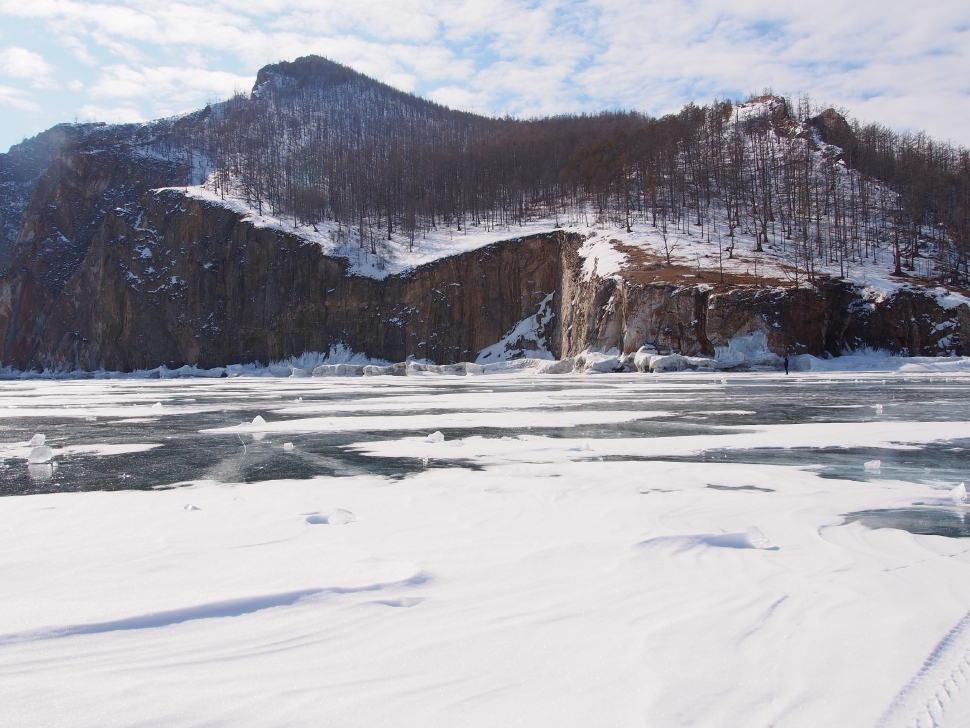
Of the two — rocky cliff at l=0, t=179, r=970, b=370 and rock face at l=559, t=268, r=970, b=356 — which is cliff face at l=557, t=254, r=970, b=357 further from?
rocky cliff at l=0, t=179, r=970, b=370

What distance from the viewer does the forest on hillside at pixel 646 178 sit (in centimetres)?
6775

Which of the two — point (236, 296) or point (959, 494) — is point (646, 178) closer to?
point (236, 296)

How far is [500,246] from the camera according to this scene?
226 feet

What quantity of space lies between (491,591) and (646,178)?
87.3 meters

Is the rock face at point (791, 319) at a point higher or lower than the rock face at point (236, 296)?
lower

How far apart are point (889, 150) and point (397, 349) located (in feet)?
255

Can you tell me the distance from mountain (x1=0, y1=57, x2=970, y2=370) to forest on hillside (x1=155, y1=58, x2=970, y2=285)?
0.50 m

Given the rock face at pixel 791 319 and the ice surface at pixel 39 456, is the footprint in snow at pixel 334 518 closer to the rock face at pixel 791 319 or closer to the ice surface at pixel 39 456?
the ice surface at pixel 39 456

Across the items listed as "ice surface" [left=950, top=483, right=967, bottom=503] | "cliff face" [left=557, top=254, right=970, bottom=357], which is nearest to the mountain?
"cliff face" [left=557, top=254, right=970, bottom=357]

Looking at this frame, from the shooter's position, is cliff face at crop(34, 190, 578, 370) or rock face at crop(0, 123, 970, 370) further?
cliff face at crop(34, 190, 578, 370)

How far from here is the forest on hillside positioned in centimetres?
6775

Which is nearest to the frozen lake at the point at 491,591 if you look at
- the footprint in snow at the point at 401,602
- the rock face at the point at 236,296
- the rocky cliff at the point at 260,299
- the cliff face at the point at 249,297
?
the footprint in snow at the point at 401,602

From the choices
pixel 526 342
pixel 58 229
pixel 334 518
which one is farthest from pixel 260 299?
pixel 334 518

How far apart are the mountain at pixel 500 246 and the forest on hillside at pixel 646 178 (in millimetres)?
501
